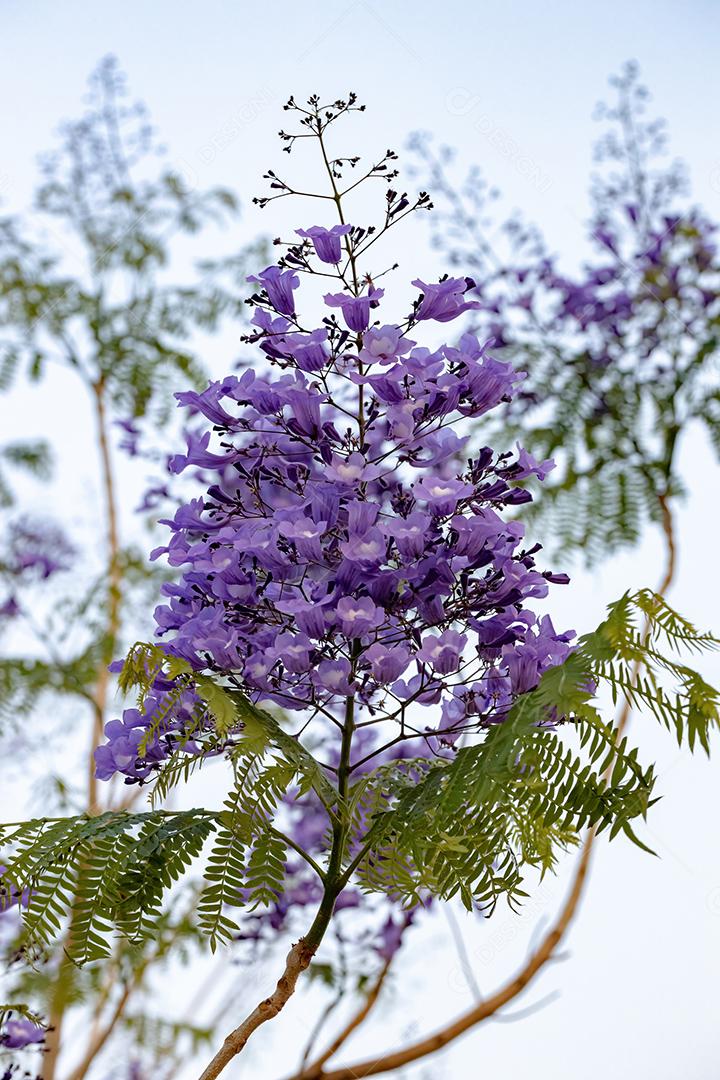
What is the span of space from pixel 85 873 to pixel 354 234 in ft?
1.39

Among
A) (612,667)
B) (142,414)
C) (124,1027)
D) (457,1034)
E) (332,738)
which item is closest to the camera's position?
(612,667)

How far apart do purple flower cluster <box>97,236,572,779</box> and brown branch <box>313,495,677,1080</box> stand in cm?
60

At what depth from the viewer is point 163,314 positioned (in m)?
2.29

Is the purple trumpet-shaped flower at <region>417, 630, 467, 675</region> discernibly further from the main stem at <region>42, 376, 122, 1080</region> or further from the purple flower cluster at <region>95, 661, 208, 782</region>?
the main stem at <region>42, 376, 122, 1080</region>

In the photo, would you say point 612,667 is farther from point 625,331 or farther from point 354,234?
point 625,331

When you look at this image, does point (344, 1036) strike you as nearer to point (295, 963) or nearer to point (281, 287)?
point (295, 963)

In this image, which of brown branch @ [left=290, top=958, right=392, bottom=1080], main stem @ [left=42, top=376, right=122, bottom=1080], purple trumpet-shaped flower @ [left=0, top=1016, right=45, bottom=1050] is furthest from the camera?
main stem @ [left=42, top=376, right=122, bottom=1080]

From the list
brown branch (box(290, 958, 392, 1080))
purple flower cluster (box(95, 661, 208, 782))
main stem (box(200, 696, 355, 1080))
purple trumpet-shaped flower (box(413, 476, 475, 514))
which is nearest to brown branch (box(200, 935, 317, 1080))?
main stem (box(200, 696, 355, 1080))

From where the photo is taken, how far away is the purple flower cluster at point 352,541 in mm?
635

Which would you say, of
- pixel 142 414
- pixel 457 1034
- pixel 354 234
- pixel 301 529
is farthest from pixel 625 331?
pixel 301 529

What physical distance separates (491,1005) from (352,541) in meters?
1.01

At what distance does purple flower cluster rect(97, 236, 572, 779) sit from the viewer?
25.0 inches

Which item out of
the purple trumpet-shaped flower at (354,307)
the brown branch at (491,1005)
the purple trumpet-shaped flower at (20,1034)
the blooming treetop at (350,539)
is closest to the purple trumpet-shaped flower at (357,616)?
the blooming treetop at (350,539)

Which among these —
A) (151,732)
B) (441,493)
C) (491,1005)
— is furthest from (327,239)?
(491,1005)
